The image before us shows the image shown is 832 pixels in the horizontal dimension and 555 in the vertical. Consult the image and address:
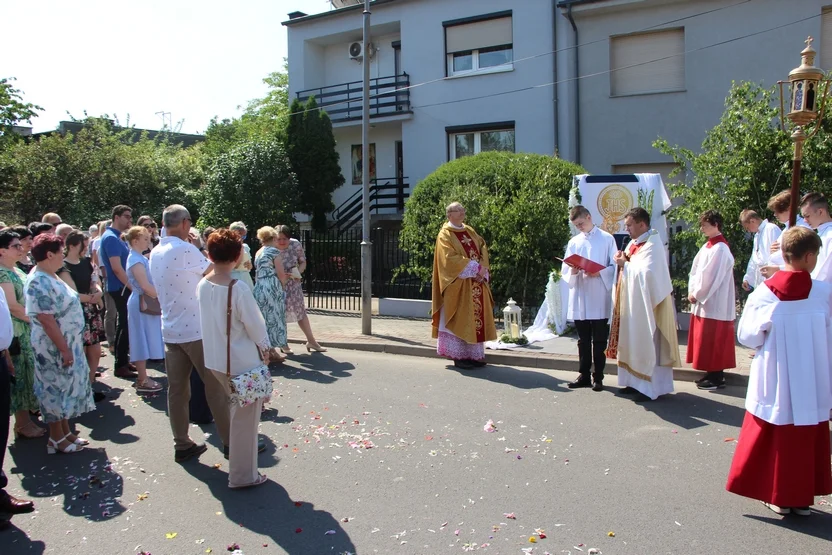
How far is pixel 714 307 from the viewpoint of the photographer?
287 inches

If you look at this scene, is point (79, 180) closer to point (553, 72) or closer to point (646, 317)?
point (553, 72)

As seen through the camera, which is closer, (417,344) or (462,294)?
(462,294)

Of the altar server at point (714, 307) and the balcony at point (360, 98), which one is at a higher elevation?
the balcony at point (360, 98)

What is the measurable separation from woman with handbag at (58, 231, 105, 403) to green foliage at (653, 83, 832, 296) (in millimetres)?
8058

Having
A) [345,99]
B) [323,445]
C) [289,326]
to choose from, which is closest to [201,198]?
[345,99]

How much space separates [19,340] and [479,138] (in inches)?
647

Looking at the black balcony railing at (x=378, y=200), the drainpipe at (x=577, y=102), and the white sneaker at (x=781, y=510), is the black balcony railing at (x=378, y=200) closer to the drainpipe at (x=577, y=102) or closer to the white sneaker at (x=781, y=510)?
the drainpipe at (x=577, y=102)

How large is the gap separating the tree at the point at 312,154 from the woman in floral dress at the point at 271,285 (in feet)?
38.1

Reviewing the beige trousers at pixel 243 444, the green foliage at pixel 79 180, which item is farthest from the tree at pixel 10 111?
the beige trousers at pixel 243 444

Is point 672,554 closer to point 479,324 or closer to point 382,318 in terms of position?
point 479,324

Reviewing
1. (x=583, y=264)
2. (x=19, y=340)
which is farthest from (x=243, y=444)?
(x=583, y=264)

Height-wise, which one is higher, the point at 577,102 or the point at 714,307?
the point at 577,102

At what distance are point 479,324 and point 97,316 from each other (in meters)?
4.45

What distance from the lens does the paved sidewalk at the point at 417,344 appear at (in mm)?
8294
